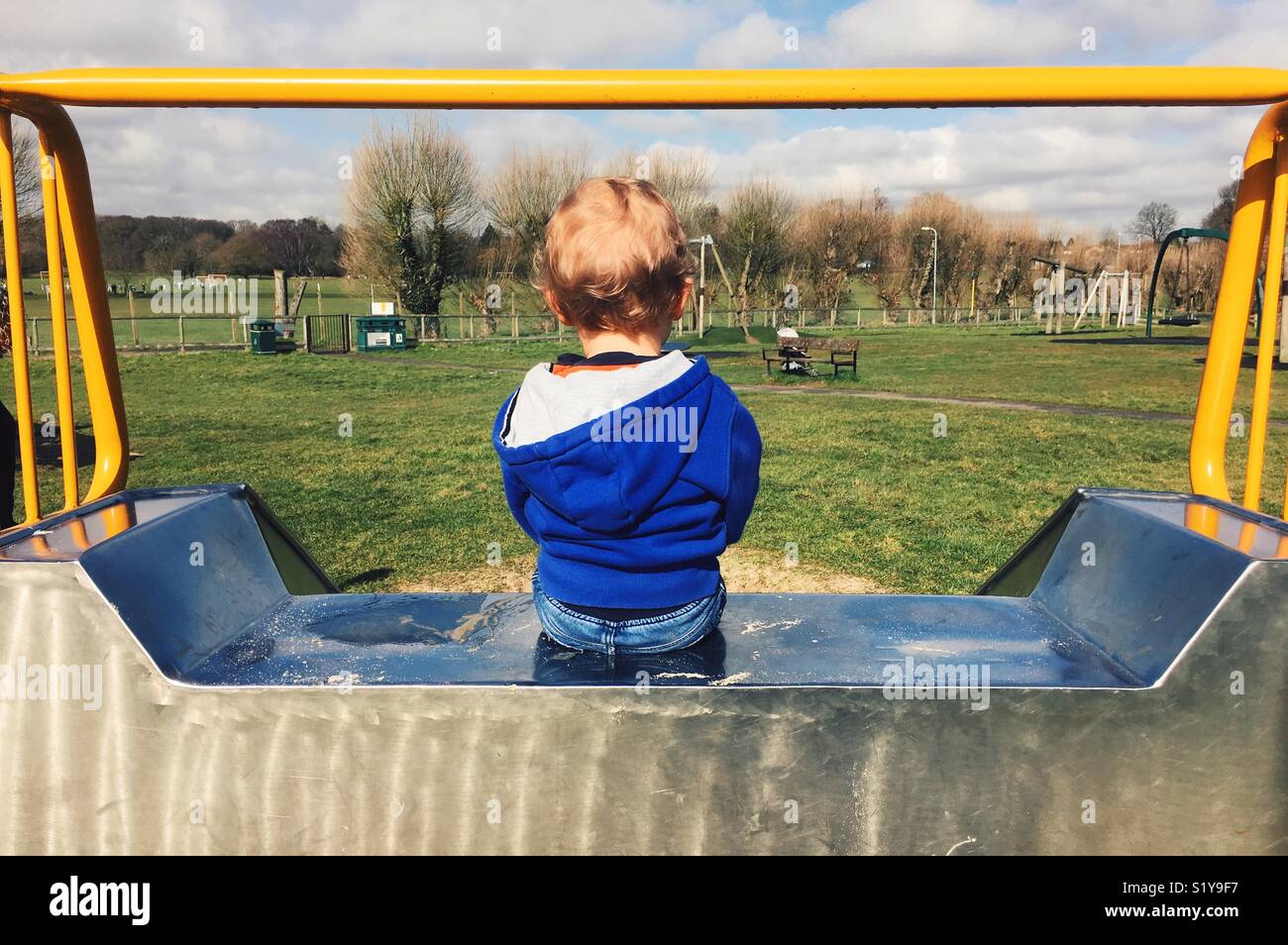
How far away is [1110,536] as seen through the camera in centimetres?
225

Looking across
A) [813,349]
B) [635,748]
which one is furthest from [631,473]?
[813,349]

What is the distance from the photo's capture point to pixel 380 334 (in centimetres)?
2839

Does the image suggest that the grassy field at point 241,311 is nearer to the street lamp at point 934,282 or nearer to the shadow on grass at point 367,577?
the street lamp at point 934,282

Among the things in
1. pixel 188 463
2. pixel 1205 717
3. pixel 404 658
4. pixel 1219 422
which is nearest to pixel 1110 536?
pixel 1219 422

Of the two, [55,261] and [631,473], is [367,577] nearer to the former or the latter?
[55,261]

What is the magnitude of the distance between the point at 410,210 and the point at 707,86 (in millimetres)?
34906

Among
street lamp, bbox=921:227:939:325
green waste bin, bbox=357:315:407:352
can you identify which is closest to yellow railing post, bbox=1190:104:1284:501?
green waste bin, bbox=357:315:407:352

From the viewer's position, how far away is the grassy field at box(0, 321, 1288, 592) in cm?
577

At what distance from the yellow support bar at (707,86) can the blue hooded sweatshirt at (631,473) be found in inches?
21.3

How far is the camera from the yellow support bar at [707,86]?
6.22 ft

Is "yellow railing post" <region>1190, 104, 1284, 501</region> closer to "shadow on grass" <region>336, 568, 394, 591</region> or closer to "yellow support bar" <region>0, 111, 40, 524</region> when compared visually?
"yellow support bar" <region>0, 111, 40, 524</region>

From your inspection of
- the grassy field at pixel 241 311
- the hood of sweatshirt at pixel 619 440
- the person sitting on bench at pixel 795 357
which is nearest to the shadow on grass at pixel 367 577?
the hood of sweatshirt at pixel 619 440

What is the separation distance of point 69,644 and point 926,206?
54.7 m

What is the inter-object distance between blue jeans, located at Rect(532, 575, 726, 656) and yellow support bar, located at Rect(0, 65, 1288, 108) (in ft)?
3.26
